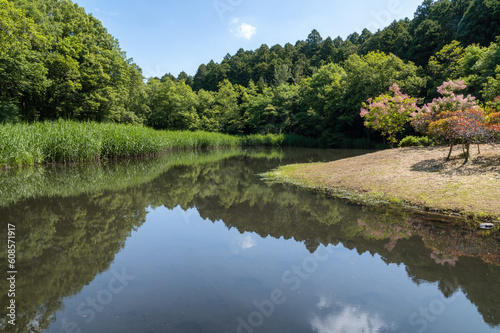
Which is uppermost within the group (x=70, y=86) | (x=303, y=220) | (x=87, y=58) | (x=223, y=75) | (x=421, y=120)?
(x=223, y=75)

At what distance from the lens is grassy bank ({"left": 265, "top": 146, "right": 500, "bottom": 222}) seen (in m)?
6.47

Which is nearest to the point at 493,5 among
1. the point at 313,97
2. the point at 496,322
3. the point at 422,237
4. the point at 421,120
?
the point at 313,97

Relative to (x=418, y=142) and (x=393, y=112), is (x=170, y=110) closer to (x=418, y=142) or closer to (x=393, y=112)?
(x=393, y=112)

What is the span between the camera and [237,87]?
58.8 m

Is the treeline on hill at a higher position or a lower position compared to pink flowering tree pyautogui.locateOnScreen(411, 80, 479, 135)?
higher

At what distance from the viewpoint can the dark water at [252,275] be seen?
2.89 metres

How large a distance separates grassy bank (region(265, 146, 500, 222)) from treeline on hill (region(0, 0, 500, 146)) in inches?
429

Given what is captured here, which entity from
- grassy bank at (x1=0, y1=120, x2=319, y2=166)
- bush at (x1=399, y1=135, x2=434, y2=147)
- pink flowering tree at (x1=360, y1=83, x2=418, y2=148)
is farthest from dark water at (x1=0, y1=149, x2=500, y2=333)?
pink flowering tree at (x1=360, y1=83, x2=418, y2=148)

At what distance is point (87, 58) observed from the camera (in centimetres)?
2523

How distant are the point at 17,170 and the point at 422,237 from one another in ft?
51.3

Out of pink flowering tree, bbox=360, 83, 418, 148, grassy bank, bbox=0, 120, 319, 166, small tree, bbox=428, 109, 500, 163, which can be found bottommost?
grassy bank, bbox=0, 120, 319, 166

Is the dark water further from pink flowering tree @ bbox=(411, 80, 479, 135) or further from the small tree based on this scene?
pink flowering tree @ bbox=(411, 80, 479, 135)

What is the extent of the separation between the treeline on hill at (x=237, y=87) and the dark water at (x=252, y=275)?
47.0 feet

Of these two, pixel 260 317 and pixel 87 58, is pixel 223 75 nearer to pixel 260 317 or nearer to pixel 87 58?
pixel 87 58
